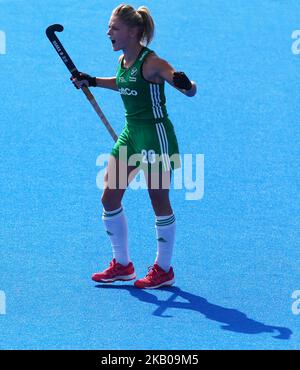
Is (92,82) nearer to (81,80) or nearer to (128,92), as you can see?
(81,80)

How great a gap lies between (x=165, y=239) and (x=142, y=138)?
679mm

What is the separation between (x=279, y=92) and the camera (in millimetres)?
10703

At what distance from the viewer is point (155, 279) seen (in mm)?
7137

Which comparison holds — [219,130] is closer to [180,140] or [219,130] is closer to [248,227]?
[180,140]

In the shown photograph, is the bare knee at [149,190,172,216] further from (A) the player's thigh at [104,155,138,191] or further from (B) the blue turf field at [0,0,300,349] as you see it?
(B) the blue turf field at [0,0,300,349]

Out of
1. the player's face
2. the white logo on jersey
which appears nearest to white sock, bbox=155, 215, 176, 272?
the white logo on jersey

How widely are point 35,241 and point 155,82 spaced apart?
165 cm

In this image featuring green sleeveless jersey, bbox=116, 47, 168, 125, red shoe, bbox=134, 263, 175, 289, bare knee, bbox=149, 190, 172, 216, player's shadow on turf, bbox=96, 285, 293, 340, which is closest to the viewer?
player's shadow on turf, bbox=96, 285, 293, 340

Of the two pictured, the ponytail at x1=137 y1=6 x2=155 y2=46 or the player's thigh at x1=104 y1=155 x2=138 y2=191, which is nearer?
the ponytail at x1=137 y1=6 x2=155 y2=46

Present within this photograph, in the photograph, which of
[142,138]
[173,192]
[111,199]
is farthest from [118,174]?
[173,192]

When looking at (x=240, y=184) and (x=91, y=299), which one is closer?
(x=91, y=299)

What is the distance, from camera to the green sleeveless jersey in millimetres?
6848

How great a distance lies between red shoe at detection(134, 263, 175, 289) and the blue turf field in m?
0.06

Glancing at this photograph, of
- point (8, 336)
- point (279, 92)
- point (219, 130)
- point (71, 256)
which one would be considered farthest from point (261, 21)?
point (8, 336)
